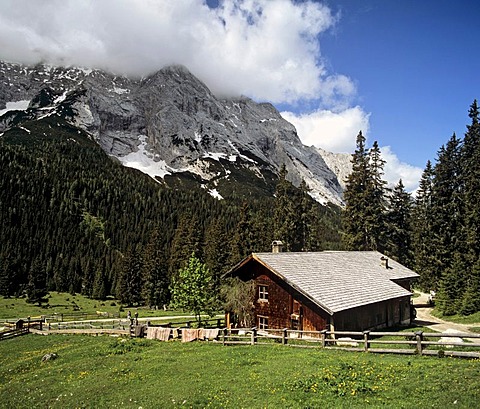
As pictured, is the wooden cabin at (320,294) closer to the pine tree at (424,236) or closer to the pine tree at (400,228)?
the pine tree at (424,236)

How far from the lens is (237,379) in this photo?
682 inches

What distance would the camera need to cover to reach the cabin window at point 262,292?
114 feet

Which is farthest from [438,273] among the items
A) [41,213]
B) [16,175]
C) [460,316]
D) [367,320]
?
[16,175]

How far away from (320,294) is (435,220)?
3547 cm

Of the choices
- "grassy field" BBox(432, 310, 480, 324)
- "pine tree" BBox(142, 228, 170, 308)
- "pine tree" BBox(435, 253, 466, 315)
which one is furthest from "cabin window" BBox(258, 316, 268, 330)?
"pine tree" BBox(142, 228, 170, 308)

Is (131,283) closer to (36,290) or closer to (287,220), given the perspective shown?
(36,290)

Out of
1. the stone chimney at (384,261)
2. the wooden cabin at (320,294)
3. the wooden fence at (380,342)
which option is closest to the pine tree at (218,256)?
the stone chimney at (384,261)

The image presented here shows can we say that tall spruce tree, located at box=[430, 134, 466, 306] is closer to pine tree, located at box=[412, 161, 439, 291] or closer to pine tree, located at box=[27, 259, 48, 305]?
pine tree, located at box=[412, 161, 439, 291]

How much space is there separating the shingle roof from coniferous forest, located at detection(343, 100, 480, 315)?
6.67 metres

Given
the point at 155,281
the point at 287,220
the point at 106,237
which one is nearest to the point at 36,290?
the point at 155,281

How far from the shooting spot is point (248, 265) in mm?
36812

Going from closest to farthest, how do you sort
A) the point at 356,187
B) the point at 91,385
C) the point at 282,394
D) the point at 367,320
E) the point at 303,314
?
the point at 282,394 → the point at 91,385 → the point at 303,314 → the point at 367,320 → the point at 356,187

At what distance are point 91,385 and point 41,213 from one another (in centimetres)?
17107

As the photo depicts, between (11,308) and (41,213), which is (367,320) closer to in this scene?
(11,308)
